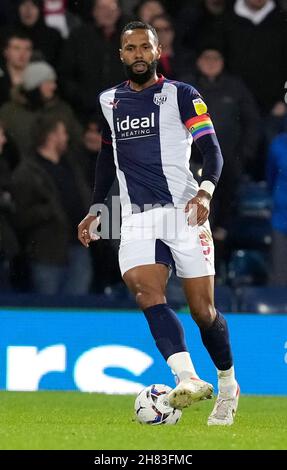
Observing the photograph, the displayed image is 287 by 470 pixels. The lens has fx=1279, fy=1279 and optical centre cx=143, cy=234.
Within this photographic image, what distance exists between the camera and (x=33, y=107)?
34.1 feet

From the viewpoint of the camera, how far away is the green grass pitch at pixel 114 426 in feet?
18.8

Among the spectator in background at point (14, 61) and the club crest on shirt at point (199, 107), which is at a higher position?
the spectator in background at point (14, 61)

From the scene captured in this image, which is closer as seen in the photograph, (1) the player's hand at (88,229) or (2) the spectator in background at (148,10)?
A: (1) the player's hand at (88,229)

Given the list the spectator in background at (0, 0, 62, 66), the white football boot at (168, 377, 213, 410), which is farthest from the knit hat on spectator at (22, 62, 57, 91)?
the white football boot at (168, 377, 213, 410)

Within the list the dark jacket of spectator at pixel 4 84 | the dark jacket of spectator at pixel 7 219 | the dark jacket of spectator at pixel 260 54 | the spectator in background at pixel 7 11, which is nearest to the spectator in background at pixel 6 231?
the dark jacket of spectator at pixel 7 219

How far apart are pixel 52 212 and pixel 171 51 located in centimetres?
174

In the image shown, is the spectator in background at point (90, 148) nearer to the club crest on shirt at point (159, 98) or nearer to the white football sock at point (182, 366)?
the club crest on shirt at point (159, 98)

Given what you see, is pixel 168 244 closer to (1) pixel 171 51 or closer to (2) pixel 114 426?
(2) pixel 114 426

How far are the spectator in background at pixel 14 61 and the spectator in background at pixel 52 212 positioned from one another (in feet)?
2.36

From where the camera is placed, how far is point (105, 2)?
35.1 ft

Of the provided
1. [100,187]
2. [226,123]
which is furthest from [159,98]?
[226,123]

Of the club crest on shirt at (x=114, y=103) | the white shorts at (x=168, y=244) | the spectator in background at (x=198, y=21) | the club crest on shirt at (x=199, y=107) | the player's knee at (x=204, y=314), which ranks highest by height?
the spectator in background at (x=198, y=21)

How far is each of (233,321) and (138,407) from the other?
2.60 m
